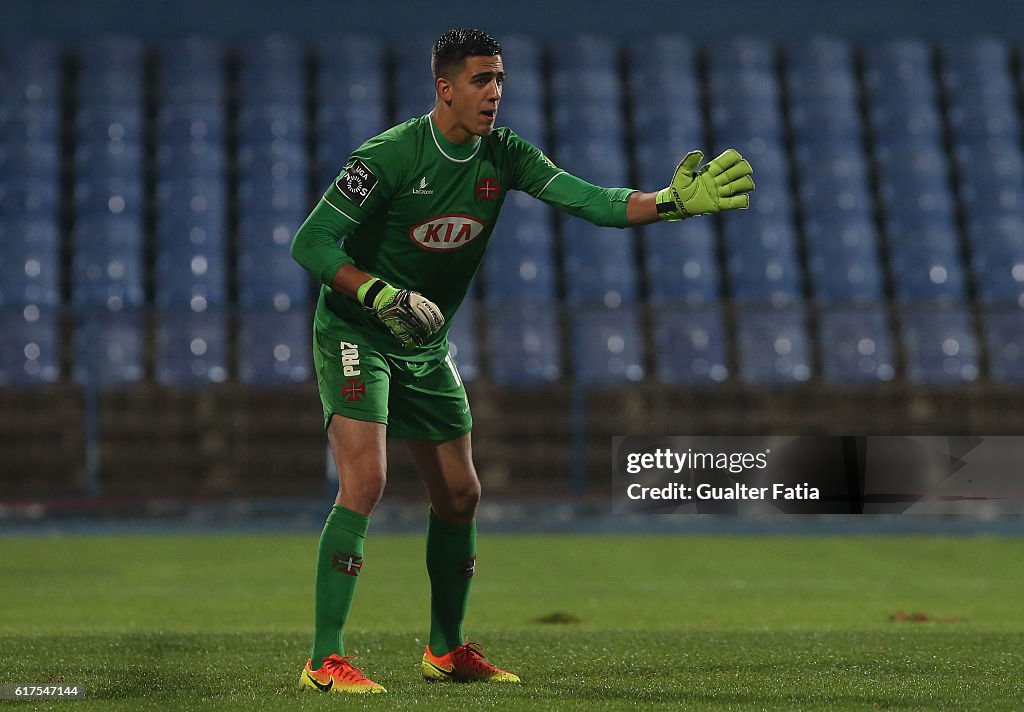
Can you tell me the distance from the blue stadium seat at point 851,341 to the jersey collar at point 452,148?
349 inches

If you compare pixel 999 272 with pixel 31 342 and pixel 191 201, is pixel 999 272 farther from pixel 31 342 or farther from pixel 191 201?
pixel 31 342

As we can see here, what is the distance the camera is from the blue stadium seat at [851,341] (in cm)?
1328

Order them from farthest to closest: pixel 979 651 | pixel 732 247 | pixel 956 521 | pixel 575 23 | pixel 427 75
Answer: pixel 575 23, pixel 427 75, pixel 732 247, pixel 956 521, pixel 979 651

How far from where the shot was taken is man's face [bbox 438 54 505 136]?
4812 millimetres

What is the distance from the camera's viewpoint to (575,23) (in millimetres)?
19500

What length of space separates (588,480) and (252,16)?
30.0ft

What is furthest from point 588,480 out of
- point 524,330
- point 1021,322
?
point 1021,322

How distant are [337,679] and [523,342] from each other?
8915mm

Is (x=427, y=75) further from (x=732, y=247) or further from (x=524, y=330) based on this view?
(x=524, y=330)

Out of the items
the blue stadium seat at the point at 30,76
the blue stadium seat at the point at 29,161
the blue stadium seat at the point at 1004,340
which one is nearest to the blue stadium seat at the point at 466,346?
the blue stadium seat at the point at 1004,340

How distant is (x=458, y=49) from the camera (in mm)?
4824

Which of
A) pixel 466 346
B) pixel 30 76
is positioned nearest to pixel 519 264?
pixel 466 346

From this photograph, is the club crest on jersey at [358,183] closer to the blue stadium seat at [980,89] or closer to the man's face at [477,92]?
the man's face at [477,92]

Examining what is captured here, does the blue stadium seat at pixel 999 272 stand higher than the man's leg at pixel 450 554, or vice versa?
the blue stadium seat at pixel 999 272
